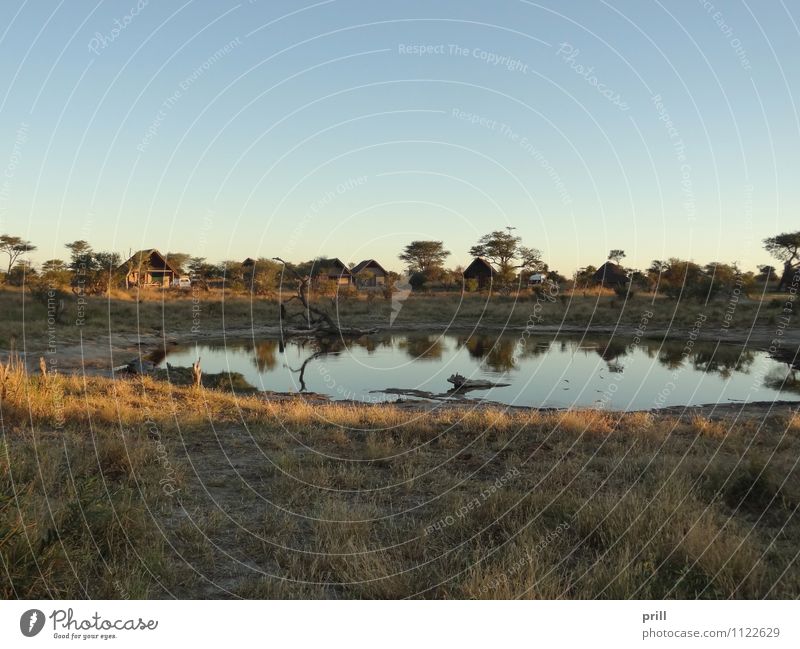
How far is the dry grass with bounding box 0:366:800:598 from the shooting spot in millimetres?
4434

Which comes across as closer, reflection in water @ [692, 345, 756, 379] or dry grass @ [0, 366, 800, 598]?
dry grass @ [0, 366, 800, 598]

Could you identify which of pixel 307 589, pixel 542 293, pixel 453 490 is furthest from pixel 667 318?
pixel 307 589

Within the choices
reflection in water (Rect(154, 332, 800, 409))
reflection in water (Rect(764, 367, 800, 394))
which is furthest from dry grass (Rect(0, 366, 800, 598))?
reflection in water (Rect(764, 367, 800, 394))

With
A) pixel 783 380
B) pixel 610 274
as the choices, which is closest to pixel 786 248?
pixel 610 274

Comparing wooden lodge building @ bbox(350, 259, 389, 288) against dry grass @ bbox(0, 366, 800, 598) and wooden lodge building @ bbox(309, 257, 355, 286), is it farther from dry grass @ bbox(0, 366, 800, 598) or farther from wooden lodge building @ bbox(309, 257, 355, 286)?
dry grass @ bbox(0, 366, 800, 598)

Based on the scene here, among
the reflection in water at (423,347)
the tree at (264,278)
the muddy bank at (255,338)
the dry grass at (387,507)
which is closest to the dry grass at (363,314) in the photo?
the muddy bank at (255,338)

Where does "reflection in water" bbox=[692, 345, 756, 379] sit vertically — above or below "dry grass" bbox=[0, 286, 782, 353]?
below

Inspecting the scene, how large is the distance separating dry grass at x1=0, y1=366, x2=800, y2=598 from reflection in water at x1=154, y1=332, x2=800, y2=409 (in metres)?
7.79

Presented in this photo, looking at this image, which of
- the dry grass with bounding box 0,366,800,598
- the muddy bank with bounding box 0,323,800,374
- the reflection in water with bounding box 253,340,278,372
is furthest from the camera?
Result: the reflection in water with bounding box 253,340,278,372

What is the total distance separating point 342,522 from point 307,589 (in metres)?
1.16

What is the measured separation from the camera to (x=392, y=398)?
17.3 m

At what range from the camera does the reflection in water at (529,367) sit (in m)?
18.3

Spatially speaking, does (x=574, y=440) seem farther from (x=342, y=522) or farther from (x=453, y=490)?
(x=342, y=522)
